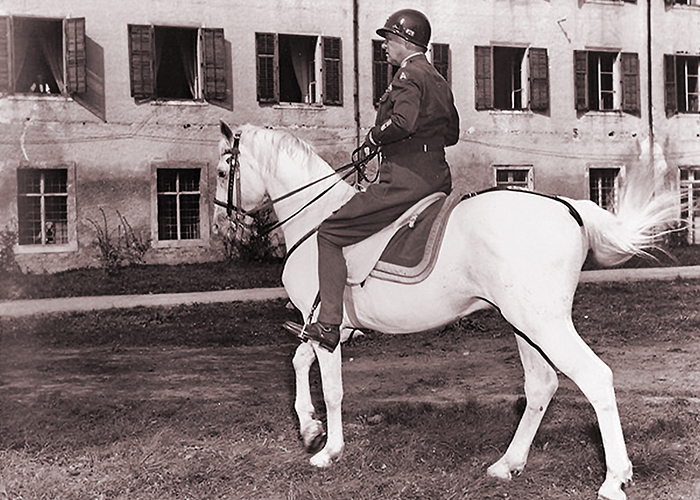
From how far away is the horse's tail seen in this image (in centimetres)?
381

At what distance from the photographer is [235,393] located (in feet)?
19.1

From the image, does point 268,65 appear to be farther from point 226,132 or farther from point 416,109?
point 416,109

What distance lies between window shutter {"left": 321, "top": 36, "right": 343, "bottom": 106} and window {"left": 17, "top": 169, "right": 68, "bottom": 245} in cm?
291

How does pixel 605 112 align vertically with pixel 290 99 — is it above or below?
below

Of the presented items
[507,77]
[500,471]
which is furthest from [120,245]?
[500,471]

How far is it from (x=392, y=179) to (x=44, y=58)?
743 centimetres

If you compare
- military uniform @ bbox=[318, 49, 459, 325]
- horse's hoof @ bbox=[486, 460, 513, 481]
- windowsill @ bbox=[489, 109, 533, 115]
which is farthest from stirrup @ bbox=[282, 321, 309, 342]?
windowsill @ bbox=[489, 109, 533, 115]

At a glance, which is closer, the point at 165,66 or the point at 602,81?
the point at 602,81

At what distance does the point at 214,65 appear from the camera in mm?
7719

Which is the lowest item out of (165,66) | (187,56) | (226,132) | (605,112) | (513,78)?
(226,132)

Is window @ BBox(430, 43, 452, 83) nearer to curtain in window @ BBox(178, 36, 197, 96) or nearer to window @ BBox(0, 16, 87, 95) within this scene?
curtain in window @ BBox(178, 36, 197, 96)

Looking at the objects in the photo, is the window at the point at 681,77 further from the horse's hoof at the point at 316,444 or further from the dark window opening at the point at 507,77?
the horse's hoof at the point at 316,444

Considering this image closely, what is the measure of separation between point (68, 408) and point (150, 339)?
2595mm

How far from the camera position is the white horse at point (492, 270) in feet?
→ 11.8
